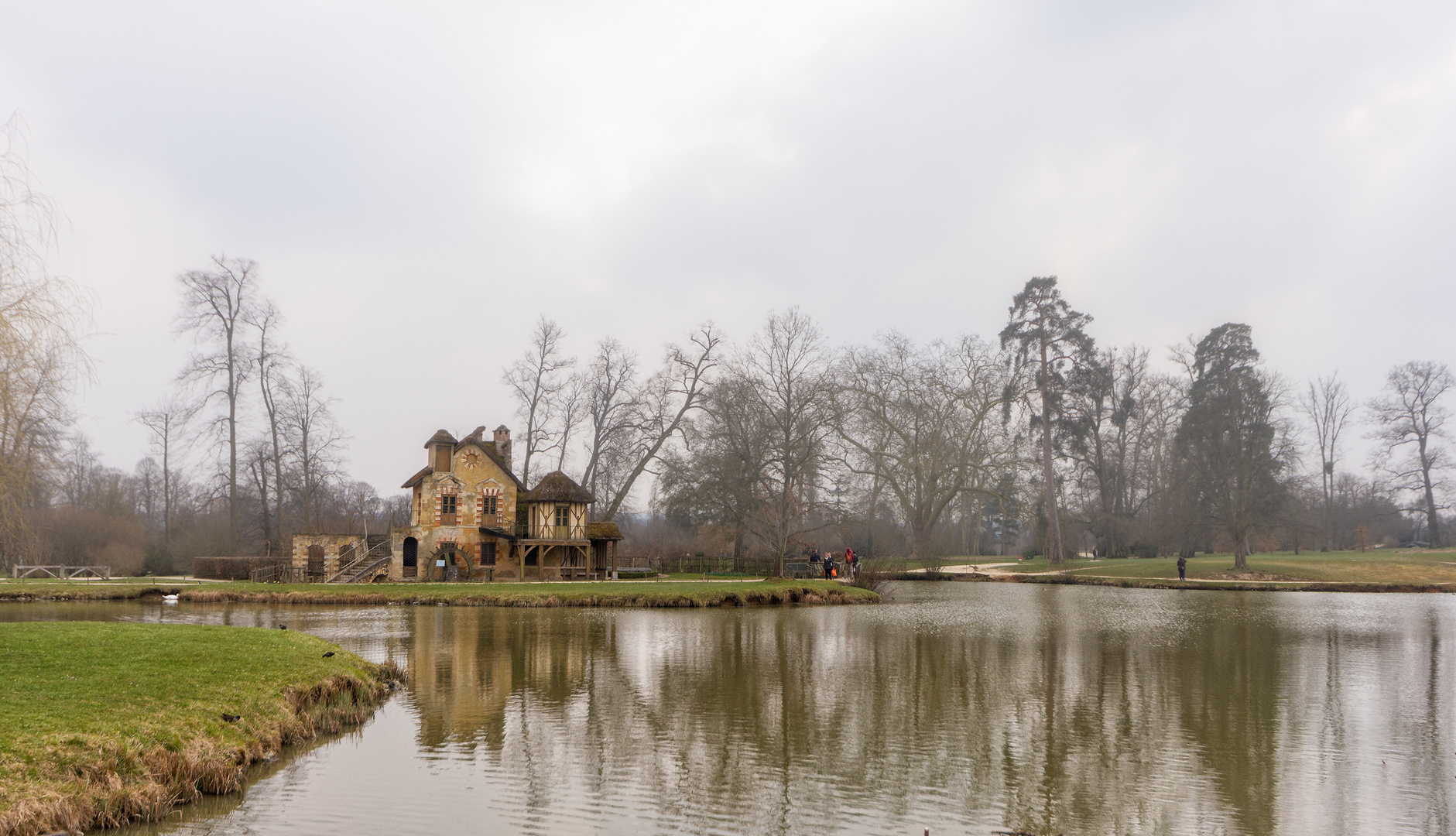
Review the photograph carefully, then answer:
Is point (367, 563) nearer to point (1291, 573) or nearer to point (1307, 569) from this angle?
point (1291, 573)

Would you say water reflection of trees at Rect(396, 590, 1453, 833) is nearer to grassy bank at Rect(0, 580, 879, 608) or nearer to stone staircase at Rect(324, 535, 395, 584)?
grassy bank at Rect(0, 580, 879, 608)

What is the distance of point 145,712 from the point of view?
8.49m

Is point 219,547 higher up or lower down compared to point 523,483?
lower down

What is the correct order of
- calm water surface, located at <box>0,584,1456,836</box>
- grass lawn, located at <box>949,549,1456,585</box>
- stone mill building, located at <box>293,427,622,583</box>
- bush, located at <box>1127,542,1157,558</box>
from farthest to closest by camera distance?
1. bush, located at <box>1127,542,1157,558</box>
2. stone mill building, located at <box>293,427,622,583</box>
3. grass lawn, located at <box>949,549,1456,585</box>
4. calm water surface, located at <box>0,584,1456,836</box>

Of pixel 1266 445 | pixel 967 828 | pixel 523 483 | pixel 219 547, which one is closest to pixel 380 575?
pixel 523 483

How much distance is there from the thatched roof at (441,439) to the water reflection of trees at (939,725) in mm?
22452

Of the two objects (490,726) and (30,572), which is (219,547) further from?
(490,726)

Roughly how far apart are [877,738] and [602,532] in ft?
108

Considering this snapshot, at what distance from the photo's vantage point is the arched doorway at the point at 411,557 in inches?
1592

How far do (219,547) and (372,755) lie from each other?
4165 centimetres

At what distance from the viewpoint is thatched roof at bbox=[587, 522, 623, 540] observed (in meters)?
41.7

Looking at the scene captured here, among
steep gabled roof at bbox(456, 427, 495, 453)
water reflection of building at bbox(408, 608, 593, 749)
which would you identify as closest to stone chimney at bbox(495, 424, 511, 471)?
steep gabled roof at bbox(456, 427, 495, 453)

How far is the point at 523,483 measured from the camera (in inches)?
1799

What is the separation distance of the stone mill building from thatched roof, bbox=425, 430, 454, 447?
0.04m
